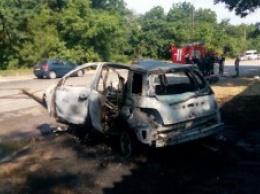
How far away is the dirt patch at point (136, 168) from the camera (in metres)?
6.41

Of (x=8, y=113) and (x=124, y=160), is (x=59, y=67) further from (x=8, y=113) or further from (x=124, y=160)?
(x=124, y=160)

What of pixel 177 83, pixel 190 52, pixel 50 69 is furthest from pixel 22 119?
pixel 190 52

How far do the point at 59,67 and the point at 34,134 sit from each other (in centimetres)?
2034

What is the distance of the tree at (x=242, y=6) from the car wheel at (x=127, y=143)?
16363 millimetres

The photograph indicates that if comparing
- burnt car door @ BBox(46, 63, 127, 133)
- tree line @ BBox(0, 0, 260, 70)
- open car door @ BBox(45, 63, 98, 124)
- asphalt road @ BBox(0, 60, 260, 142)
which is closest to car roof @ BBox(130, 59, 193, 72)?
burnt car door @ BBox(46, 63, 127, 133)

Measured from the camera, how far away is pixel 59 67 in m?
30.7

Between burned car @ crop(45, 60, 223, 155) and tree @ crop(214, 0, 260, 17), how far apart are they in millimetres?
15024

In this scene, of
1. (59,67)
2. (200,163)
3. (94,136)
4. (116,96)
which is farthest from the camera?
(59,67)

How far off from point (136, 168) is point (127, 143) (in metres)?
0.76

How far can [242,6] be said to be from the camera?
890 inches

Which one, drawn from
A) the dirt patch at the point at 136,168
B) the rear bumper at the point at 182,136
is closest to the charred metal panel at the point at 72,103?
the dirt patch at the point at 136,168

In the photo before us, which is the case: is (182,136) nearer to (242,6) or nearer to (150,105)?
(150,105)

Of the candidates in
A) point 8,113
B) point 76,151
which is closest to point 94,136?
point 76,151

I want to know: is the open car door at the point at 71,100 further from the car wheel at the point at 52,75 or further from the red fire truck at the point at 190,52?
the red fire truck at the point at 190,52
